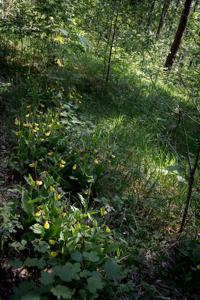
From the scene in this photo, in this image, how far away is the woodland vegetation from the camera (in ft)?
8.01

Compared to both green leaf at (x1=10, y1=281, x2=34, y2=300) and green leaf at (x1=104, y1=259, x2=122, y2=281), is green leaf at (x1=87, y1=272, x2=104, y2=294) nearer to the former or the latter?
green leaf at (x1=104, y1=259, x2=122, y2=281)

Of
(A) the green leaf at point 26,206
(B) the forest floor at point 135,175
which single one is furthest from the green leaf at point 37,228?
(B) the forest floor at point 135,175

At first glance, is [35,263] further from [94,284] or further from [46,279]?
[94,284]

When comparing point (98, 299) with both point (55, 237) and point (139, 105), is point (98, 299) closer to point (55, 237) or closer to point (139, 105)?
point (55, 237)

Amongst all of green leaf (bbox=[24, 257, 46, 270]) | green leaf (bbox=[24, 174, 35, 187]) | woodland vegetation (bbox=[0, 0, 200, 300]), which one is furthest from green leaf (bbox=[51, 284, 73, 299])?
green leaf (bbox=[24, 174, 35, 187])

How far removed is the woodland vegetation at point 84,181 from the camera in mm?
2441

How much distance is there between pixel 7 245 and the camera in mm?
2566

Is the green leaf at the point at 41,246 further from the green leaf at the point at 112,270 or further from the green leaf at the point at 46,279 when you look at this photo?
the green leaf at the point at 112,270

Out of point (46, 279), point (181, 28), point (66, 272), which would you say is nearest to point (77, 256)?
point (66, 272)

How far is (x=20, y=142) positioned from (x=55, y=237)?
1361 millimetres

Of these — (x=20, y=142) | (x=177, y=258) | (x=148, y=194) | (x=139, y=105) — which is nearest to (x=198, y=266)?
(x=177, y=258)

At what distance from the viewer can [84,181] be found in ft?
11.4

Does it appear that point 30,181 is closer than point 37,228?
No

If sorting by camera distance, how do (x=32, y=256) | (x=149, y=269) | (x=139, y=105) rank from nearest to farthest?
1. (x=32, y=256)
2. (x=149, y=269)
3. (x=139, y=105)
